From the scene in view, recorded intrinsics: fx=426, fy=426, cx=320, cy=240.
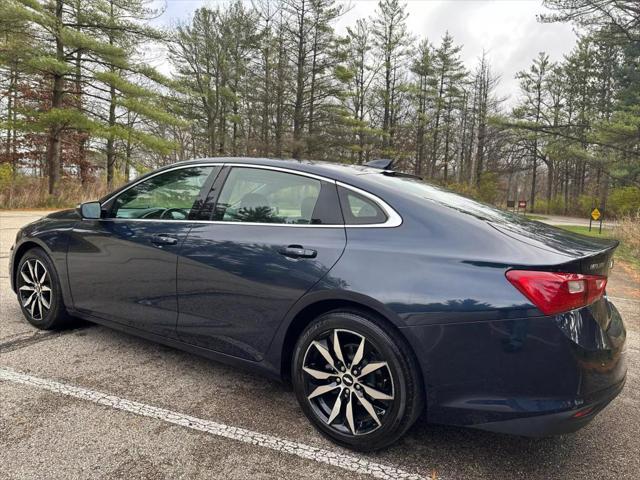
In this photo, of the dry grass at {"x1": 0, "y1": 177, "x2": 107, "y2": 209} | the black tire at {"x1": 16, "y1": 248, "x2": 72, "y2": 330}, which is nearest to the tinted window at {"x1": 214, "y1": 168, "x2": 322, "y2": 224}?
the black tire at {"x1": 16, "y1": 248, "x2": 72, "y2": 330}

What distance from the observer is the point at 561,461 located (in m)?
2.17

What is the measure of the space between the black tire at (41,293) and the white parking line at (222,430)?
752 mm

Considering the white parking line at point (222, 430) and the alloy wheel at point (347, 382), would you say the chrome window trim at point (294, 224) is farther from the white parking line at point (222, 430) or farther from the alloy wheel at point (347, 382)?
the white parking line at point (222, 430)

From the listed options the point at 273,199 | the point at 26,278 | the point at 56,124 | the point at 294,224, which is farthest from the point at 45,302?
the point at 56,124

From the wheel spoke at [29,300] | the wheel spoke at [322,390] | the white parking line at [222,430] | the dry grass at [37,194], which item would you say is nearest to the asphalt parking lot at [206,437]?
the white parking line at [222,430]

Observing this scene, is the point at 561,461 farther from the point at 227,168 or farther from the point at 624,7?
the point at 624,7

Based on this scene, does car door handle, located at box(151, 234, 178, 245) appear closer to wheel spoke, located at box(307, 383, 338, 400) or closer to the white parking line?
the white parking line

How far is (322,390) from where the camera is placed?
2262mm

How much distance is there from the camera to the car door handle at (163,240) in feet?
9.22

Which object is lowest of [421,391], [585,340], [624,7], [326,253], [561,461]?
[561,461]

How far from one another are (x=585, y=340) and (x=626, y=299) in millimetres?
5650

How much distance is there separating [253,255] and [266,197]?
0.41 meters

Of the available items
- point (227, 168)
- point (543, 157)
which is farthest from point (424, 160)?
point (227, 168)

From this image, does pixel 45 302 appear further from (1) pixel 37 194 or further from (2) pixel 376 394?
(1) pixel 37 194
